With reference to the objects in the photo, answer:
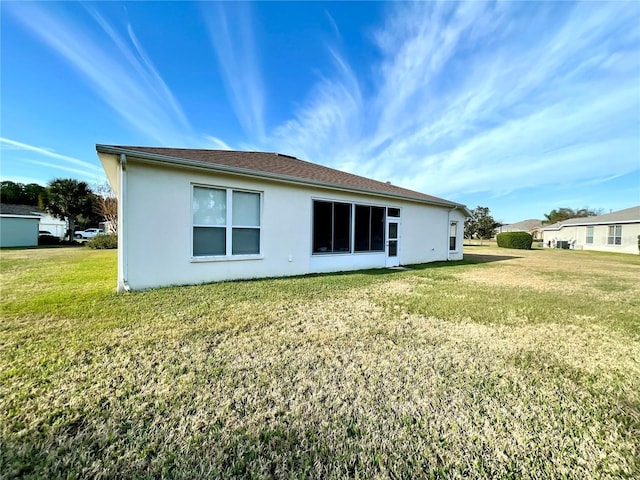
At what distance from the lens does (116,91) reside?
10.1 meters

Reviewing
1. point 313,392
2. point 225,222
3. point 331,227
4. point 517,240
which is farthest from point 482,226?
point 313,392

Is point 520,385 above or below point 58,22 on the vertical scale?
below

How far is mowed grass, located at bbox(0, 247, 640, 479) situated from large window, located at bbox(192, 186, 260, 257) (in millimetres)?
2336

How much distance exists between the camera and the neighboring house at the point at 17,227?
70.4ft

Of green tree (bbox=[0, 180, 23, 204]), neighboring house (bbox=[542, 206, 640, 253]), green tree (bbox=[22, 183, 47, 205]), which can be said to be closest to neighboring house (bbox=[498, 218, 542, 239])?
neighboring house (bbox=[542, 206, 640, 253])

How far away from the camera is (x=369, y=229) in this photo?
10094mm

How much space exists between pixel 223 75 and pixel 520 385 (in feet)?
43.2

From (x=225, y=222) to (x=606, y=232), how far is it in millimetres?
35187

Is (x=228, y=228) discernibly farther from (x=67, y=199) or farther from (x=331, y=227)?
(x=67, y=199)

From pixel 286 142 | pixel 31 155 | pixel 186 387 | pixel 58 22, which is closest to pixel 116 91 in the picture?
pixel 58 22

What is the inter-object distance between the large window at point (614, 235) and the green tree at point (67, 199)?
171ft

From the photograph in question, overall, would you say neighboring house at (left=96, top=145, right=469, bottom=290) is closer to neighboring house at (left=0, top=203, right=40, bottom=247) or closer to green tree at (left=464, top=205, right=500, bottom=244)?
neighboring house at (left=0, top=203, right=40, bottom=247)

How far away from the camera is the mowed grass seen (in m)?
1.63

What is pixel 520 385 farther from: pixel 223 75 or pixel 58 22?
pixel 223 75
